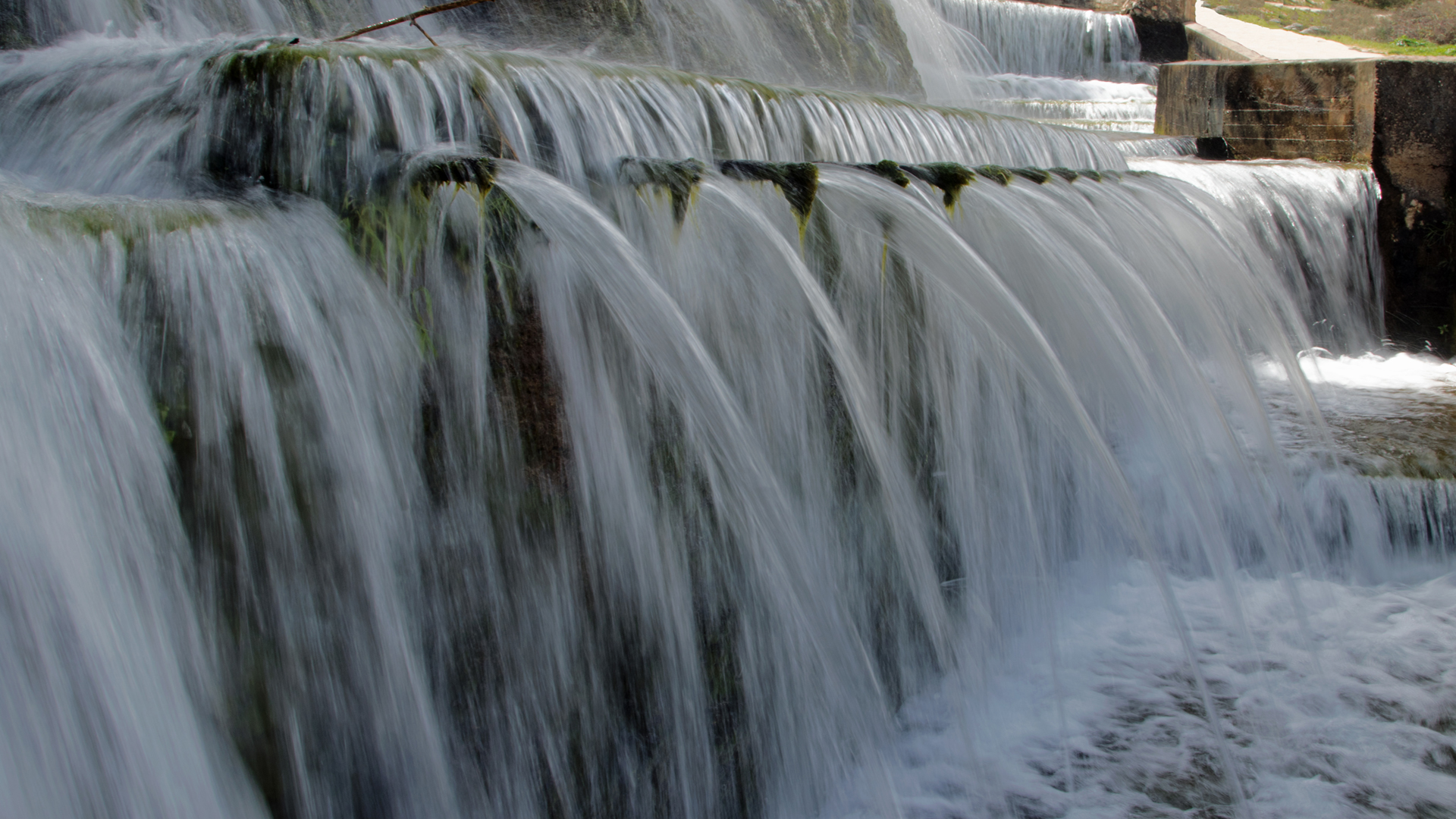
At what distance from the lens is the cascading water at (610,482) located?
211 centimetres

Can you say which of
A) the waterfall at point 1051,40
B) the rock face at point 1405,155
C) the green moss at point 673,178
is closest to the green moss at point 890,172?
the green moss at point 673,178

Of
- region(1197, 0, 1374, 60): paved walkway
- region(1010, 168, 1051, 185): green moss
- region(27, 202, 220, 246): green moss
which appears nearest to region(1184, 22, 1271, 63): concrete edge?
region(1197, 0, 1374, 60): paved walkway

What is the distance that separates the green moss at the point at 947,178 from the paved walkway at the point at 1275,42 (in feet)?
51.5

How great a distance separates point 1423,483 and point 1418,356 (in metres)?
4.14

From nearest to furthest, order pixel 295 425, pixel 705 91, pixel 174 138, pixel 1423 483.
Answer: pixel 295 425 < pixel 174 138 < pixel 1423 483 < pixel 705 91

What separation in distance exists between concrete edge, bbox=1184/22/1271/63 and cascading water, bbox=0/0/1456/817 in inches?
611

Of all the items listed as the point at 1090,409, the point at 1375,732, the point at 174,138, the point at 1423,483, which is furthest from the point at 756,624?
the point at 1423,483

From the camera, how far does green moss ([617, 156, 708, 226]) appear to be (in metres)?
3.20

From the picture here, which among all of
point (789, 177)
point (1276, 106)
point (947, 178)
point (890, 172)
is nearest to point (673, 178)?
point (789, 177)

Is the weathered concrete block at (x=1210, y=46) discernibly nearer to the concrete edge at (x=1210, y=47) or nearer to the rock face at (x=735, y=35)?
the concrete edge at (x=1210, y=47)

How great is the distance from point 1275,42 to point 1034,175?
1915 centimetres

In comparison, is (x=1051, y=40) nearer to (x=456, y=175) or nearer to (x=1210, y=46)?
(x=1210, y=46)

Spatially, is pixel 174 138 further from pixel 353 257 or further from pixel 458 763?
pixel 458 763

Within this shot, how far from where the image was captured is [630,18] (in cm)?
812
